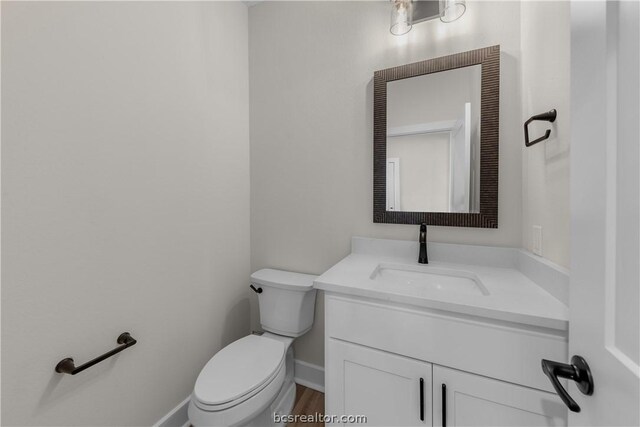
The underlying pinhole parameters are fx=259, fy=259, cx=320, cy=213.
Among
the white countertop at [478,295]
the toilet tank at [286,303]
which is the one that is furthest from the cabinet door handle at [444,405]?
the toilet tank at [286,303]

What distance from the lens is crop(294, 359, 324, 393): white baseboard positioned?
1.63 meters

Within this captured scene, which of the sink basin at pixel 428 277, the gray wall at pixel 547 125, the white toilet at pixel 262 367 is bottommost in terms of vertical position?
the white toilet at pixel 262 367

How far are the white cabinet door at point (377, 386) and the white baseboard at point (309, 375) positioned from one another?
1.94 ft

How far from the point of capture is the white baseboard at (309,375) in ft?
5.34

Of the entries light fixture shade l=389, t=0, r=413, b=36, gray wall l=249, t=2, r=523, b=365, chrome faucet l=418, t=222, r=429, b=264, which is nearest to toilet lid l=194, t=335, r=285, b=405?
gray wall l=249, t=2, r=523, b=365

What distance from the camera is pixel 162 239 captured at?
127cm

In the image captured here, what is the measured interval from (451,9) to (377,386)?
1.72 meters

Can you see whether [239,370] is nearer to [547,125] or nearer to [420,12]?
[547,125]

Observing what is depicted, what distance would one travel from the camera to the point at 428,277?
1.24m

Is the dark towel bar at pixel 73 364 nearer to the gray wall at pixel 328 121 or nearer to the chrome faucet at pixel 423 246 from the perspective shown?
the gray wall at pixel 328 121

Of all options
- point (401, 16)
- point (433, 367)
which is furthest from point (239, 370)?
point (401, 16)

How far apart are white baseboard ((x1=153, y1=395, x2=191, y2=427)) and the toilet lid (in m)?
0.39

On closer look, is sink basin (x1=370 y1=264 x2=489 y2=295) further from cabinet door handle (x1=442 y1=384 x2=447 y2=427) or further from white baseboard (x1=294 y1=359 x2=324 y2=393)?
white baseboard (x1=294 y1=359 x2=324 y2=393)

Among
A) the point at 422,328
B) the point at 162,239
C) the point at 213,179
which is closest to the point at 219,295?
the point at 162,239
